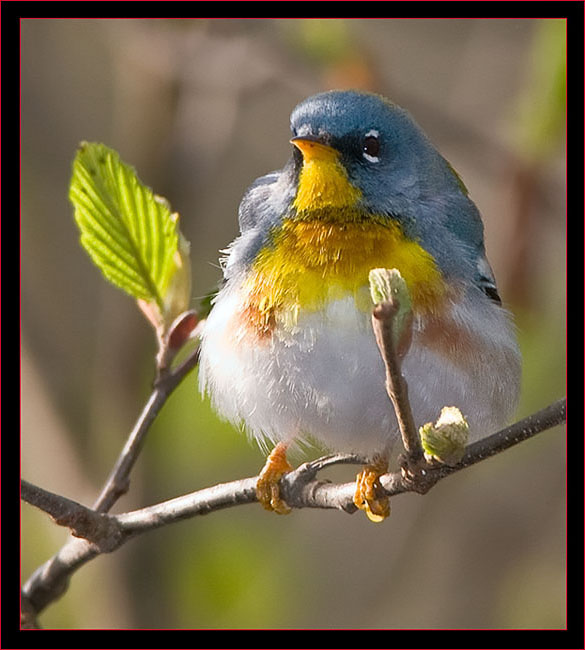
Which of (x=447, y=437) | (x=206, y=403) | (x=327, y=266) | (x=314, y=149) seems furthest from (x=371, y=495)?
(x=206, y=403)

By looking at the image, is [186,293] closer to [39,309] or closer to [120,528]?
[120,528]

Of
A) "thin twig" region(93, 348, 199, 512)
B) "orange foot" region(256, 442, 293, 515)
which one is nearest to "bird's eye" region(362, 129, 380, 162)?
"thin twig" region(93, 348, 199, 512)

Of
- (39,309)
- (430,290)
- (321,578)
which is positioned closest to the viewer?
(430,290)

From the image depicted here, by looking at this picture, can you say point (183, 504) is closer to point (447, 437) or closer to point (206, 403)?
point (447, 437)

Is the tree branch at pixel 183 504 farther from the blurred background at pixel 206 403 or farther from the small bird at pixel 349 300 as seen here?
the blurred background at pixel 206 403

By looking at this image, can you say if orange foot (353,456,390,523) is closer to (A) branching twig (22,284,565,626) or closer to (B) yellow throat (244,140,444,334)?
(A) branching twig (22,284,565,626)

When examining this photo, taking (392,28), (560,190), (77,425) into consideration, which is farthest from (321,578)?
(392,28)
